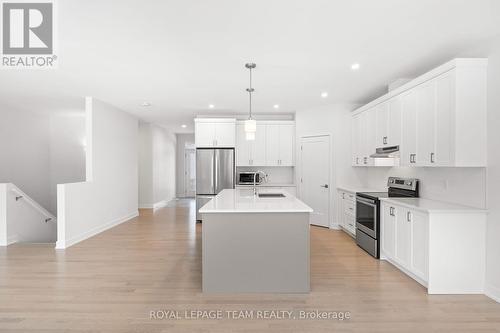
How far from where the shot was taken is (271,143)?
6.79 metres

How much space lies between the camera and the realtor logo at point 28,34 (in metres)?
2.50

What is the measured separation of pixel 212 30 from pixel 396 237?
3.32 metres

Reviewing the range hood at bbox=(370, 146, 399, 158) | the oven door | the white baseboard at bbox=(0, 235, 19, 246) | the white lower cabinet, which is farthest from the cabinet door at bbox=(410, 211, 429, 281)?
the white baseboard at bbox=(0, 235, 19, 246)

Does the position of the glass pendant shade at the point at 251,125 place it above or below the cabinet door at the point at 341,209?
above

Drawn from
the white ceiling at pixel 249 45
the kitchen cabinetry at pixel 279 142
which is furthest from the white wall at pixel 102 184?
the kitchen cabinetry at pixel 279 142

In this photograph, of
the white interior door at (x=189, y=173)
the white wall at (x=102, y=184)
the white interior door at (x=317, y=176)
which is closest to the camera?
the white wall at (x=102, y=184)

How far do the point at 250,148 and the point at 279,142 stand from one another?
2.39ft

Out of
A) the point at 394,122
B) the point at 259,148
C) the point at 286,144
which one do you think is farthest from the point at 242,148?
the point at 394,122

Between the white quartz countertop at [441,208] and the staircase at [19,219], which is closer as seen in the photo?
the white quartz countertop at [441,208]

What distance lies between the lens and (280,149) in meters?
6.80

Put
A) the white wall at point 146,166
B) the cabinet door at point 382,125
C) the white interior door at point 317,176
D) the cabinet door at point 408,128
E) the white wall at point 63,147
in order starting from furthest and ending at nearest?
1. the white wall at point 146,166
2. the white wall at point 63,147
3. the white interior door at point 317,176
4. the cabinet door at point 382,125
5. the cabinet door at point 408,128

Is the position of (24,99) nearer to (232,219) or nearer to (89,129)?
(89,129)

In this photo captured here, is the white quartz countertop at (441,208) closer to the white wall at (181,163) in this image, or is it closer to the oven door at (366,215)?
the oven door at (366,215)

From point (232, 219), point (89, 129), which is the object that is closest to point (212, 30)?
point (232, 219)
